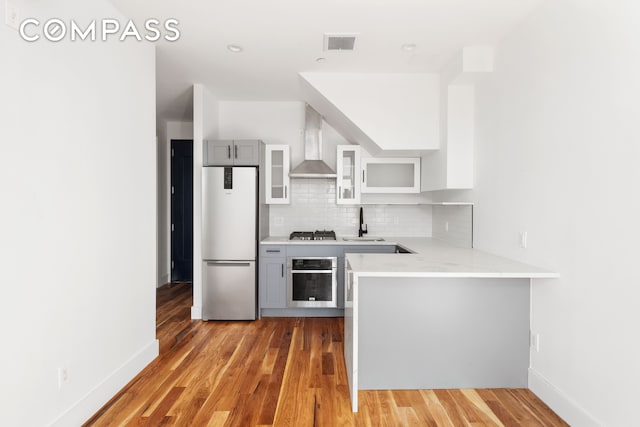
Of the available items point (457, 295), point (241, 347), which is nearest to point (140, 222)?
point (241, 347)

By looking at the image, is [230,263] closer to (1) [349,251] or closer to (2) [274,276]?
(2) [274,276]

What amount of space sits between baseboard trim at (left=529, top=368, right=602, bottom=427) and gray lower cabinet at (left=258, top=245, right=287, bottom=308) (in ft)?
8.12

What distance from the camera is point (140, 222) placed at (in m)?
2.79

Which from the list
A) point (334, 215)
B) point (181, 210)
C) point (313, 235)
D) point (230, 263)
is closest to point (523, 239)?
point (313, 235)

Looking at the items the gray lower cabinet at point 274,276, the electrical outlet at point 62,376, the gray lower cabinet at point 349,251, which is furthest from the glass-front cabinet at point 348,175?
the electrical outlet at point 62,376

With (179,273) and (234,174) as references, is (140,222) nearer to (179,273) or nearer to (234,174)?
(234,174)

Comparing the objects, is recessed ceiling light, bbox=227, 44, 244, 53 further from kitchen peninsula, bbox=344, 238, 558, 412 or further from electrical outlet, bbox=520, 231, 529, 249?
electrical outlet, bbox=520, 231, 529, 249

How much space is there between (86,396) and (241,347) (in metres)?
1.30

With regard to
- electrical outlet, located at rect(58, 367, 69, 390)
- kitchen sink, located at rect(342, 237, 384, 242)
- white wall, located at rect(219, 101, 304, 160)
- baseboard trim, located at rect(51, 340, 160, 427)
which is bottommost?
baseboard trim, located at rect(51, 340, 160, 427)

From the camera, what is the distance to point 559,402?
215 centimetres

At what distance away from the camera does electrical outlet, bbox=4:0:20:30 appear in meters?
1.63

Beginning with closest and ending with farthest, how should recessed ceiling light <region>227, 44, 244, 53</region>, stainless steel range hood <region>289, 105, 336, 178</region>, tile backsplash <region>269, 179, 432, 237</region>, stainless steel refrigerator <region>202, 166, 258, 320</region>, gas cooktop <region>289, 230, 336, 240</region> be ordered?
recessed ceiling light <region>227, 44, 244, 53</region>
stainless steel refrigerator <region>202, 166, 258, 320</region>
gas cooktop <region>289, 230, 336, 240</region>
stainless steel range hood <region>289, 105, 336, 178</region>
tile backsplash <region>269, 179, 432, 237</region>

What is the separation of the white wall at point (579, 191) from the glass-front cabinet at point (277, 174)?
2419 mm

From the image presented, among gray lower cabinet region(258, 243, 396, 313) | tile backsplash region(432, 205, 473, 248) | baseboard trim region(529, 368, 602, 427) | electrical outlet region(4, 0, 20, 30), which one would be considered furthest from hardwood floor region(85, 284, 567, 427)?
electrical outlet region(4, 0, 20, 30)
